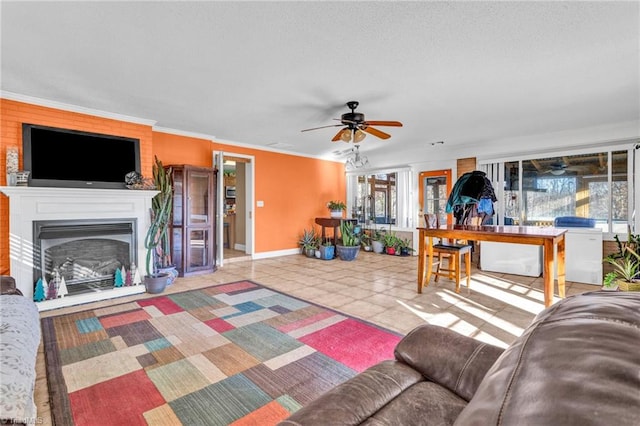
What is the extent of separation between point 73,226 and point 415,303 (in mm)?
4303

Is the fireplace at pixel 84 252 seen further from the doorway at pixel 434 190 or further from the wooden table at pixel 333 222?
the doorway at pixel 434 190

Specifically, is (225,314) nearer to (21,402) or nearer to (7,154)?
(21,402)

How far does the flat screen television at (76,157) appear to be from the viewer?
11.8 feet

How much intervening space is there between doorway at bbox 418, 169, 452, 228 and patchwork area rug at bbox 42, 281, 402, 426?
14.8 feet

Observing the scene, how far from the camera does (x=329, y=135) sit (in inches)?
215

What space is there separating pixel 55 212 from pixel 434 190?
6647 millimetres

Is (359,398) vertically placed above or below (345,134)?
below

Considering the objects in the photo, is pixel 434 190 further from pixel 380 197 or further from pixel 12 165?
pixel 12 165

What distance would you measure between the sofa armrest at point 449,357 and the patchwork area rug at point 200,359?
886mm

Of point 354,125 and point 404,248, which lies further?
point 404,248

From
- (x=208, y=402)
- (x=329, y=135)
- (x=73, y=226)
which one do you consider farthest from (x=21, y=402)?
(x=329, y=135)

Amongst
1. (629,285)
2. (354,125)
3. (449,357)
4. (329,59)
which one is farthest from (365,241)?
(449,357)

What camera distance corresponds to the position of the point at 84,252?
13.0 feet

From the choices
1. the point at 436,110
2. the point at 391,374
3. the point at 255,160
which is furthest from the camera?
the point at 255,160
